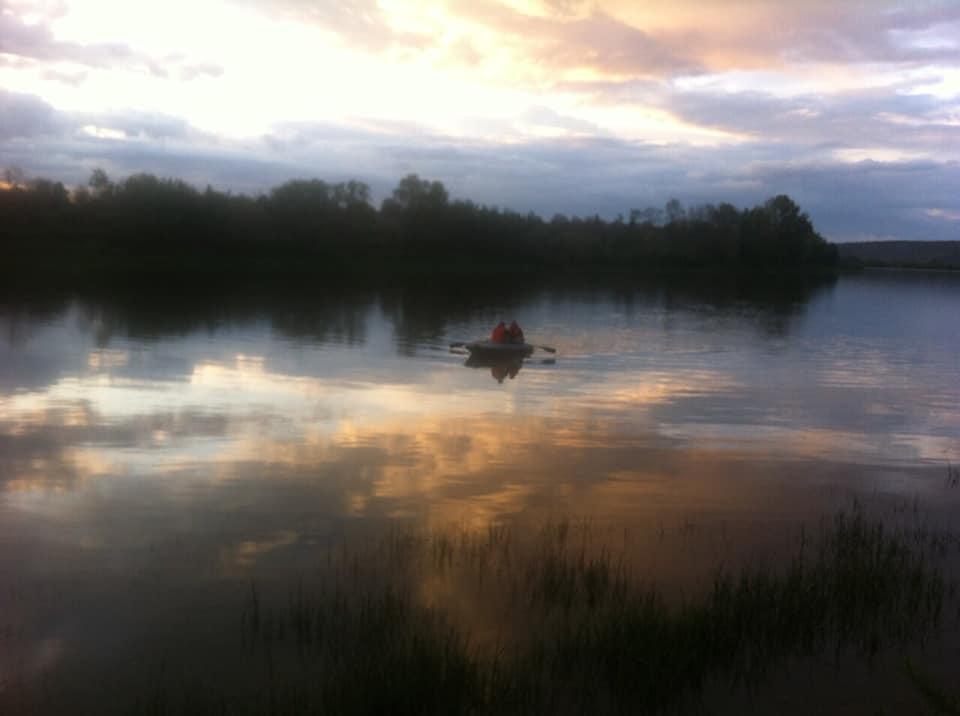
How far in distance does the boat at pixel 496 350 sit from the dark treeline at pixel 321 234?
4724cm

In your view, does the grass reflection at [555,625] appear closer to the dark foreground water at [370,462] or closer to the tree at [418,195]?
the dark foreground water at [370,462]

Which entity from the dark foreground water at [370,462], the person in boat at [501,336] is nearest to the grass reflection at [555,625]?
the dark foreground water at [370,462]

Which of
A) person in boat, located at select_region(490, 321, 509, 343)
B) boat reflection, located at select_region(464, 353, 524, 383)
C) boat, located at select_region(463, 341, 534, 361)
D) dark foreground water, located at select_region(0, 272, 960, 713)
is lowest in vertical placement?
dark foreground water, located at select_region(0, 272, 960, 713)

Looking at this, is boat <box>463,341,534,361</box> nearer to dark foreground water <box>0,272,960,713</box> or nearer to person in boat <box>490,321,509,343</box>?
person in boat <box>490,321,509,343</box>

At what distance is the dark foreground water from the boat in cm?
46

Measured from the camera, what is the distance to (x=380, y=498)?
9547mm

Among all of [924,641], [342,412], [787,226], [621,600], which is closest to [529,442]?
[342,412]

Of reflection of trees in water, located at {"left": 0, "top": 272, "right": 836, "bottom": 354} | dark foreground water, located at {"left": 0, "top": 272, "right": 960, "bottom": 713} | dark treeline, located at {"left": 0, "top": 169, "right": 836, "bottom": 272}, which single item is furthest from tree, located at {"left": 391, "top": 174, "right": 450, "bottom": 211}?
dark foreground water, located at {"left": 0, "top": 272, "right": 960, "bottom": 713}

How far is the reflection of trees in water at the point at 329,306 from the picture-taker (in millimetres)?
26844

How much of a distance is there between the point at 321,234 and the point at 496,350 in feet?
187

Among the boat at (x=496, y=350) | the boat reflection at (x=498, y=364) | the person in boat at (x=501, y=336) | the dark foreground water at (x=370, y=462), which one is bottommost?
the dark foreground water at (x=370, y=462)

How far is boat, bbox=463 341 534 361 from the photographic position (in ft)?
71.9

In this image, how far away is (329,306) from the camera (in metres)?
37.7

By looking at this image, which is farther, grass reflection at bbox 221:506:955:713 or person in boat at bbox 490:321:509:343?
person in boat at bbox 490:321:509:343
